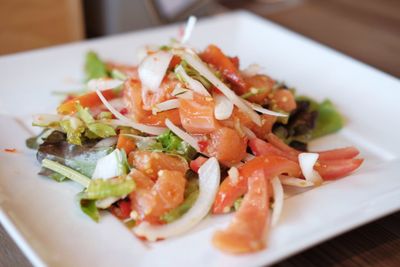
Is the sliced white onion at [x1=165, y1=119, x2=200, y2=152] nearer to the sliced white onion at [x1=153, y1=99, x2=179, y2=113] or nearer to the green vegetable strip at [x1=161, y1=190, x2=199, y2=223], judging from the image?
the sliced white onion at [x1=153, y1=99, x2=179, y2=113]

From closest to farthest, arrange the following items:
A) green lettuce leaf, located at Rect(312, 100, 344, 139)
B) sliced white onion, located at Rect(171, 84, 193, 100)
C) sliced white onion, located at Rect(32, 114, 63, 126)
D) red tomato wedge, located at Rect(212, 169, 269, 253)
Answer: red tomato wedge, located at Rect(212, 169, 269, 253)
sliced white onion, located at Rect(171, 84, 193, 100)
sliced white onion, located at Rect(32, 114, 63, 126)
green lettuce leaf, located at Rect(312, 100, 344, 139)

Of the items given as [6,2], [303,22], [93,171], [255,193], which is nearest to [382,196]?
[255,193]

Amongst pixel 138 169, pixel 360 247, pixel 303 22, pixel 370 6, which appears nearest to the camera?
pixel 360 247

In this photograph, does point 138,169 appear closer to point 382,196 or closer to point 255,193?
point 255,193

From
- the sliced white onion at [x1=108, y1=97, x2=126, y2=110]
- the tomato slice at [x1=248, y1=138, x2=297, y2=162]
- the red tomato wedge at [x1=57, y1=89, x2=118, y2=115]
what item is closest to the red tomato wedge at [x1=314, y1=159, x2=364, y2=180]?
the tomato slice at [x1=248, y1=138, x2=297, y2=162]

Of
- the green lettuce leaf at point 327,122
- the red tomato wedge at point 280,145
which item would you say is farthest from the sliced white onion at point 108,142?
the green lettuce leaf at point 327,122

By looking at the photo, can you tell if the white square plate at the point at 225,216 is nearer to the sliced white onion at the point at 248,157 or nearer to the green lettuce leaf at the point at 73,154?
the green lettuce leaf at the point at 73,154
